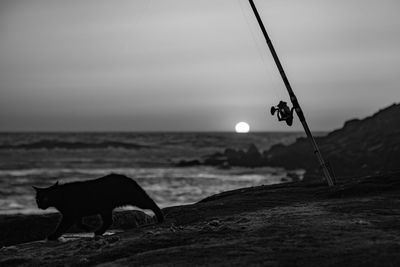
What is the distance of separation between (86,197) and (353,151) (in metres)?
34.8

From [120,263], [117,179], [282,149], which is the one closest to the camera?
[120,263]

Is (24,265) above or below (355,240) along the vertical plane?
above

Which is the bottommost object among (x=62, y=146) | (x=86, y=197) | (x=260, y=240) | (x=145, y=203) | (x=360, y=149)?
(x=360, y=149)

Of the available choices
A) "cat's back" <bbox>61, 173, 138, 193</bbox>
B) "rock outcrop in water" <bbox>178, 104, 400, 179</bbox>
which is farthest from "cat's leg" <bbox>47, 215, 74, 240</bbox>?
"rock outcrop in water" <bbox>178, 104, 400, 179</bbox>

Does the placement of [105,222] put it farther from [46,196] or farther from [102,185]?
[46,196]

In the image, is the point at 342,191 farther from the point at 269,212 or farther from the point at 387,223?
the point at 387,223

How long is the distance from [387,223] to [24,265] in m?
5.27

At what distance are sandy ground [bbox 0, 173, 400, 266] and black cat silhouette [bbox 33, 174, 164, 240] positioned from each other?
28.8 inches

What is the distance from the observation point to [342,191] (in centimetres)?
1086

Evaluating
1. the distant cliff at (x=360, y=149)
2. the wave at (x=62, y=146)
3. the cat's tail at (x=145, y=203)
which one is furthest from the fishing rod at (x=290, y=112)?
the wave at (x=62, y=146)

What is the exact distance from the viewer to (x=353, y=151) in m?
41.3

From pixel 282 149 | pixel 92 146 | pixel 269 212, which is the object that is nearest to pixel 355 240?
pixel 269 212

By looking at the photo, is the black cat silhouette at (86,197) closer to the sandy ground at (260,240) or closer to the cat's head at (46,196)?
the cat's head at (46,196)

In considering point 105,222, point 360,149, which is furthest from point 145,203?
point 360,149
